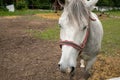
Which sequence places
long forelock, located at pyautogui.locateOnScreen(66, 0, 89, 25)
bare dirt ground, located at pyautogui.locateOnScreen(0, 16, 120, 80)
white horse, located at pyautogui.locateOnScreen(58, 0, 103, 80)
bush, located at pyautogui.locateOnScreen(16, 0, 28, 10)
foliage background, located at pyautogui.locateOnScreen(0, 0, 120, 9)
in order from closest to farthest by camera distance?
white horse, located at pyautogui.locateOnScreen(58, 0, 103, 80)
long forelock, located at pyautogui.locateOnScreen(66, 0, 89, 25)
bare dirt ground, located at pyautogui.locateOnScreen(0, 16, 120, 80)
bush, located at pyautogui.locateOnScreen(16, 0, 28, 10)
foliage background, located at pyautogui.locateOnScreen(0, 0, 120, 9)

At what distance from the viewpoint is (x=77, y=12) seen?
10.1 feet

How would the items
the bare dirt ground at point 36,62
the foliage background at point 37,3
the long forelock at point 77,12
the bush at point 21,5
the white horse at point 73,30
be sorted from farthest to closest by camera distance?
the foliage background at point 37,3 → the bush at point 21,5 → the bare dirt ground at point 36,62 → the long forelock at point 77,12 → the white horse at point 73,30

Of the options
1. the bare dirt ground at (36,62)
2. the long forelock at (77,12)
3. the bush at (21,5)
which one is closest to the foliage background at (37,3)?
the bush at (21,5)

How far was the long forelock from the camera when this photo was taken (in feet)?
9.99

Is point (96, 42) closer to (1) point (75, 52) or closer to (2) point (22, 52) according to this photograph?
(1) point (75, 52)

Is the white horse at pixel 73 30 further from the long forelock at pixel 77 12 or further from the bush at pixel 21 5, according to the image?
the bush at pixel 21 5

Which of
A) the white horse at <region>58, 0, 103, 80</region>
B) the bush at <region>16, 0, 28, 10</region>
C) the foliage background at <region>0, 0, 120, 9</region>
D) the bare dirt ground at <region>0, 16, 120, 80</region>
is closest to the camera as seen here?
the white horse at <region>58, 0, 103, 80</region>

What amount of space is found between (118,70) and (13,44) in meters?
3.96

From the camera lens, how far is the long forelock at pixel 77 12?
3045mm

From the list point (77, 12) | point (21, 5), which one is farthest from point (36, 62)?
point (21, 5)

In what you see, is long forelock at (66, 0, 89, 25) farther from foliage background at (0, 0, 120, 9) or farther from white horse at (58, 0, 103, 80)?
foliage background at (0, 0, 120, 9)

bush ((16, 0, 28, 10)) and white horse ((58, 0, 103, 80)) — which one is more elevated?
white horse ((58, 0, 103, 80))

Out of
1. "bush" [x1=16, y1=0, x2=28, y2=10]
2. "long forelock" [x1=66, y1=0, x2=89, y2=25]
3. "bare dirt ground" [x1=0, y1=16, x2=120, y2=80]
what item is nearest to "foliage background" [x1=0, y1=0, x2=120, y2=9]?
"bush" [x1=16, y1=0, x2=28, y2=10]

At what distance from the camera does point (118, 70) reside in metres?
5.78
